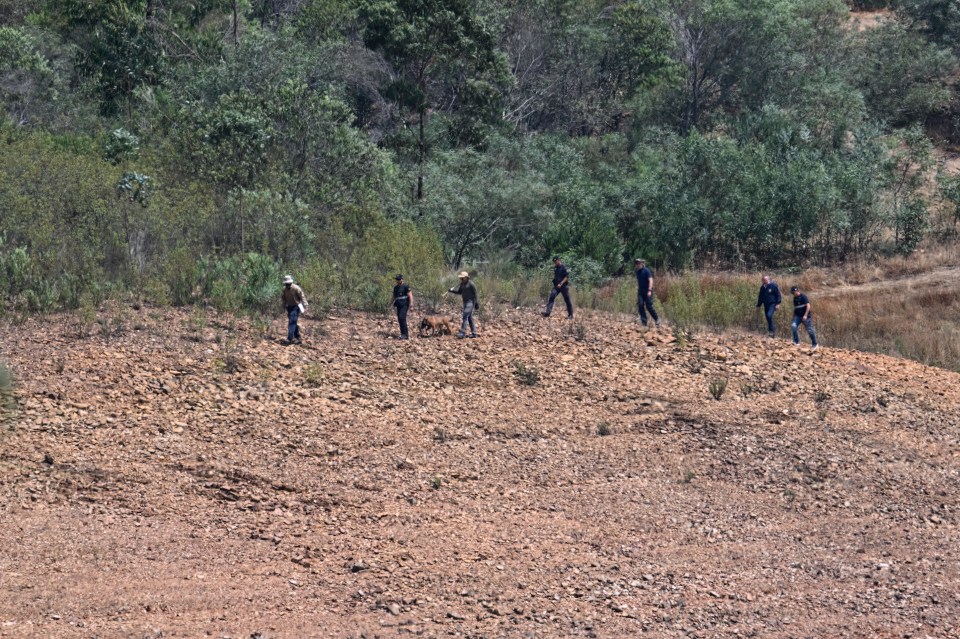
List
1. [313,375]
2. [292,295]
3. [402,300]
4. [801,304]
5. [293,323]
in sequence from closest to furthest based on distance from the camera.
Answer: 1. [313,375]
2. [292,295]
3. [293,323]
4. [402,300]
5. [801,304]

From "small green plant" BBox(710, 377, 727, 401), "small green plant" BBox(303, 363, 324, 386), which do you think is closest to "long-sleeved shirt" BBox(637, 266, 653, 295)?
"small green plant" BBox(710, 377, 727, 401)

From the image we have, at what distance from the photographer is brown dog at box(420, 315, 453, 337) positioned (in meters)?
17.7

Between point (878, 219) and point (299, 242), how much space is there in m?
14.7

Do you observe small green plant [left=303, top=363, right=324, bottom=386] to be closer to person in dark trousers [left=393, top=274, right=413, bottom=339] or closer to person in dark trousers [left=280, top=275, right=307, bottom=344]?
person in dark trousers [left=280, top=275, right=307, bottom=344]

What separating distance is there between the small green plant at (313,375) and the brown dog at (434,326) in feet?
9.13

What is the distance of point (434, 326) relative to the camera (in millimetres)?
17734

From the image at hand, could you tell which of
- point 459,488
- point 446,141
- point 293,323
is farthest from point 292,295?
point 446,141

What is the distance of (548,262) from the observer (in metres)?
25.8

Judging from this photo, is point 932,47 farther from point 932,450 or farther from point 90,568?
point 90,568

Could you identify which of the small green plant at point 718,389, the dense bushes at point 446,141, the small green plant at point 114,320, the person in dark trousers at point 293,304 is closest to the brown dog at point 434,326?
the dense bushes at point 446,141

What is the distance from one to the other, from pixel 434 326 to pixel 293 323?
246cm

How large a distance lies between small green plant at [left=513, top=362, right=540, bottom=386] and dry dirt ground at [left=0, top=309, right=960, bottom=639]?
0.05 m

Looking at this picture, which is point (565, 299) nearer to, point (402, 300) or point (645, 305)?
point (645, 305)

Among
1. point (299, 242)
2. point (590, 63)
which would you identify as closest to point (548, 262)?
point (299, 242)
